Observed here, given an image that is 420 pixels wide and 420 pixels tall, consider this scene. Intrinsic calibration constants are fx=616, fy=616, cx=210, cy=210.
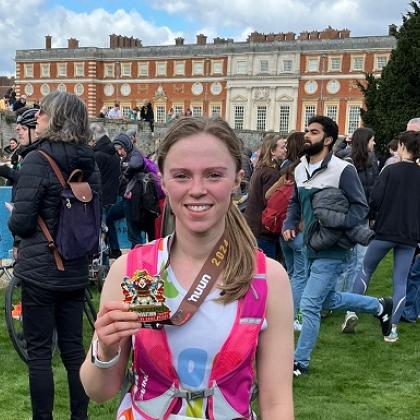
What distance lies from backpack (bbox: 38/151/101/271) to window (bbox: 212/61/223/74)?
67353mm

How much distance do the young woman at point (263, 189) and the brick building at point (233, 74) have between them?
182 feet

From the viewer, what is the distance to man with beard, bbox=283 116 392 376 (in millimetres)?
4859

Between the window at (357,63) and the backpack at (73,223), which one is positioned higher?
the window at (357,63)

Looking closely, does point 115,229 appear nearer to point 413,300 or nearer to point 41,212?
point 413,300

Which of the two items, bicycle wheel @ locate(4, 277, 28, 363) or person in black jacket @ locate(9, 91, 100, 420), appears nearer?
person in black jacket @ locate(9, 91, 100, 420)

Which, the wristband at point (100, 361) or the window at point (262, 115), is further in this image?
the window at point (262, 115)

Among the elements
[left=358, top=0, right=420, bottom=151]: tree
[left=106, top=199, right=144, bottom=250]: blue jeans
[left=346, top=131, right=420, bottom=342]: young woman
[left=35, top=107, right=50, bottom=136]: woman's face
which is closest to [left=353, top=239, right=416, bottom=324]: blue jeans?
[left=346, top=131, right=420, bottom=342]: young woman

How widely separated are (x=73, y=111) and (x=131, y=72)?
71954 mm

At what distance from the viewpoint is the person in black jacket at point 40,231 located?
11.1ft

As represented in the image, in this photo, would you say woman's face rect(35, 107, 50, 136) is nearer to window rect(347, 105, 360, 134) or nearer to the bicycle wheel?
the bicycle wheel

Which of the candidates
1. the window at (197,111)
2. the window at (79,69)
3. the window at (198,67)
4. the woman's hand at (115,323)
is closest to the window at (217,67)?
the window at (198,67)

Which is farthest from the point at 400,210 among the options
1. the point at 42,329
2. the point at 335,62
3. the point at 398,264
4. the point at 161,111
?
the point at 161,111

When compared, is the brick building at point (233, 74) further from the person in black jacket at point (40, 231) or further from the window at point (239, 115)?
the person in black jacket at point (40, 231)

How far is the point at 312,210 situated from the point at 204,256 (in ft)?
10.9
